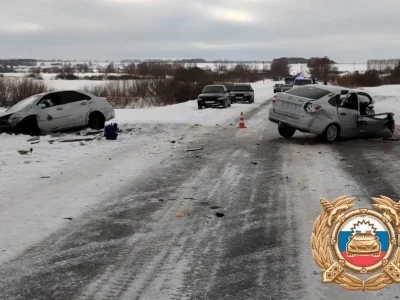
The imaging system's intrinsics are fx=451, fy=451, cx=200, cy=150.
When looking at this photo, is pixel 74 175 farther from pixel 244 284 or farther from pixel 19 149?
pixel 244 284

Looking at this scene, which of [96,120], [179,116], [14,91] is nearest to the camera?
[96,120]

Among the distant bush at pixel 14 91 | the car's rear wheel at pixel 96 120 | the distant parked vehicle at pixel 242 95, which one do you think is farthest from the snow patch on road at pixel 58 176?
the distant bush at pixel 14 91

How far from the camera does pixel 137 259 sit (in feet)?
15.4

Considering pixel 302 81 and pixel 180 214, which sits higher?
pixel 302 81

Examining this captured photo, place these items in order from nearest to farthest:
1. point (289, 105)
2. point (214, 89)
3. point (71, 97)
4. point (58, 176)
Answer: point (58, 176), point (289, 105), point (71, 97), point (214, 89)

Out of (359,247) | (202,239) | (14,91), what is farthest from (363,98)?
(14,91)

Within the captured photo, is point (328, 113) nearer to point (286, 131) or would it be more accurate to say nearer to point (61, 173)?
point (286, 131)

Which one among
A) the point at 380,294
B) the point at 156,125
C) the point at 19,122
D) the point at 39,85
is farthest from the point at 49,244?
the point at 39,85

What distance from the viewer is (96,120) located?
15.9 meters

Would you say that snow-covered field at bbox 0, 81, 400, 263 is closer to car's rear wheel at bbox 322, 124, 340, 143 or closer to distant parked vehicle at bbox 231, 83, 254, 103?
car's rear wheel at bbox 322, 124, 340, 143

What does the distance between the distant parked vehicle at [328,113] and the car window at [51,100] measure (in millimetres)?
7189

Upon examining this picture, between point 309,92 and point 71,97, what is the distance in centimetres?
798

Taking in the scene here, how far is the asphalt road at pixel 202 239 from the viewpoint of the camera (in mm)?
4047

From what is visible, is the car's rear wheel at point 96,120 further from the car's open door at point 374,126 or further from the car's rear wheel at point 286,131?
the car's open door at point 374,126
